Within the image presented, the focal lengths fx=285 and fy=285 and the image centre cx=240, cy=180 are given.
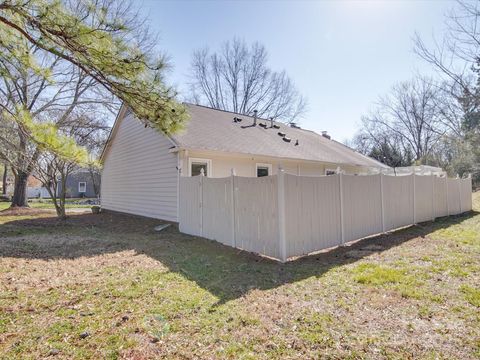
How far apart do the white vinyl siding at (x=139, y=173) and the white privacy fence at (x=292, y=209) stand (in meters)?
1.74

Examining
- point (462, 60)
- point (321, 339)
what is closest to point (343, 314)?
point (321, 339)

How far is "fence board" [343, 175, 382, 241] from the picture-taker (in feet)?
22.9

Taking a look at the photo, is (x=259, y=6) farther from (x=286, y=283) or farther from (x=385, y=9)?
(x=286, y=283)

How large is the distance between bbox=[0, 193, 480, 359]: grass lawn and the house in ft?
11.7

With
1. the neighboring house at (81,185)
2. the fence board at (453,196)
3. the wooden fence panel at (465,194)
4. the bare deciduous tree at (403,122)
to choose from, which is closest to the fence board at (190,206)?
the fence board at (453,196)

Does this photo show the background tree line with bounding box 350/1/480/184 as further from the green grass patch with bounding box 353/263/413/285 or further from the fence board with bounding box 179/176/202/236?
the fence board with bounding box 179/176/202/236

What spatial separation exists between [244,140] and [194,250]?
647 centimetres

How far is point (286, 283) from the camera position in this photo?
15.0 feet

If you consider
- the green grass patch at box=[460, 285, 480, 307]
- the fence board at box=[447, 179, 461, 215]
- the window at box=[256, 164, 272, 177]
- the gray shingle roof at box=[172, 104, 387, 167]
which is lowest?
the green grass patch at box=[460, 285, 480, 307]

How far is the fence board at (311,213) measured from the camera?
566 centimetres

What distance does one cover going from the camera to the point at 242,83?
29656 millimetres

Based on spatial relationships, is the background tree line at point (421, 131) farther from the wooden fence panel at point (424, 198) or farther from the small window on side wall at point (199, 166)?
the small window on side wall at point (199, 166)

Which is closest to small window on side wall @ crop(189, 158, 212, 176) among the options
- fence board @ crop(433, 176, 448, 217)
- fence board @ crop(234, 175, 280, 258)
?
fence board @ crop(234, 175, 280, 258)

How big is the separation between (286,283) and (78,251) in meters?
5.21
